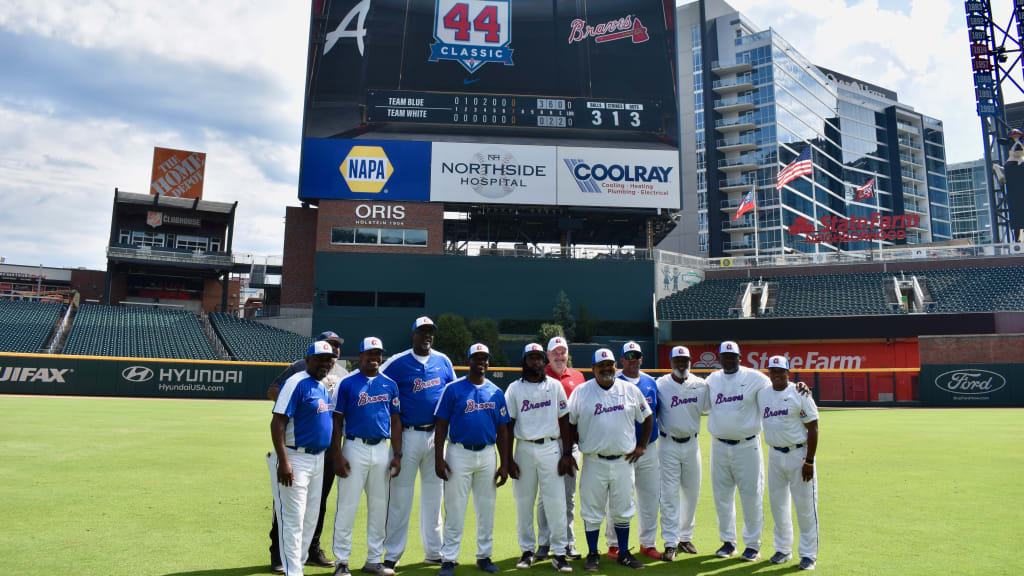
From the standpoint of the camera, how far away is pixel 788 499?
641 cm

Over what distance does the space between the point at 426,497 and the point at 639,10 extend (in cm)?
4557

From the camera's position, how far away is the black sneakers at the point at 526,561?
5930 millimetres

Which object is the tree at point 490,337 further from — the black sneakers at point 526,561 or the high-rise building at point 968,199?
the high-rise building at point 968,199

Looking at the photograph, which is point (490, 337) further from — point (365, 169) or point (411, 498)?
point (411, 498)

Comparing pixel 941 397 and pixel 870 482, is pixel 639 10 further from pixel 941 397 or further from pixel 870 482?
pixel 870 482

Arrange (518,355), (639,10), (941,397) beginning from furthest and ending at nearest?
(639,10), (518,355), (941,397)

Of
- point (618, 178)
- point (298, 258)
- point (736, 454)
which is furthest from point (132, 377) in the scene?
point (618, 178)

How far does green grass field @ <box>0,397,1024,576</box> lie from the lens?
5.84m

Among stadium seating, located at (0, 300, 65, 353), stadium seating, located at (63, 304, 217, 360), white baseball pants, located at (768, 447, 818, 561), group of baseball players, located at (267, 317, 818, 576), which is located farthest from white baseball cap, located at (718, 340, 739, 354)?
stadium seating, located at (0, 300, 65, 353)

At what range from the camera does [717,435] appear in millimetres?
6746

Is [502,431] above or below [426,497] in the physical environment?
above

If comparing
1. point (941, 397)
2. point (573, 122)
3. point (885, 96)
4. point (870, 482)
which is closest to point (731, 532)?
point (870, 482)

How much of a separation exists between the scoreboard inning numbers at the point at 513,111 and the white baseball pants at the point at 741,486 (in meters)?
38.4

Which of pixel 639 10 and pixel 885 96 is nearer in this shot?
pixel 639 10
